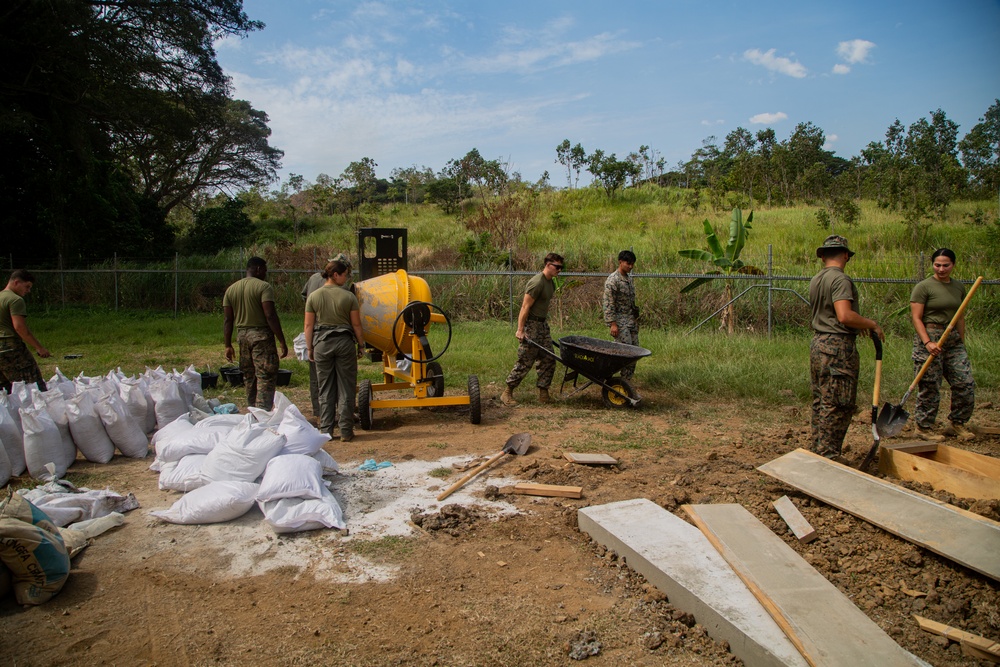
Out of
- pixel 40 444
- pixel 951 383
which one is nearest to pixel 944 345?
pixel 951 383

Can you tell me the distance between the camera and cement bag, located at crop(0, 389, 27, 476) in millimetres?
5430

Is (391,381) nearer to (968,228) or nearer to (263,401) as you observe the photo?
(263,401)

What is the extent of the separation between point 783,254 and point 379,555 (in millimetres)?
15539

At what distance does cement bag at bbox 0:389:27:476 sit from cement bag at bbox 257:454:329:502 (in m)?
2.33

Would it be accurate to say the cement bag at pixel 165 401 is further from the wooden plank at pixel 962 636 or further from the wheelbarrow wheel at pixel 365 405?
the wooden plank at pixel 962 636

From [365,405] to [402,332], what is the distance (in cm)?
90

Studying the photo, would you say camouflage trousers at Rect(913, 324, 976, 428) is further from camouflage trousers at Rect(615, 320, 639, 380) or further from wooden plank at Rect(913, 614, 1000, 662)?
wooden plank at Rect(913, 614, 1000, 662)

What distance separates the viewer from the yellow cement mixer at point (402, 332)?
Answer: 7.23 m

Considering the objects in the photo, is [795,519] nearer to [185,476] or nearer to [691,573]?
[691,573]

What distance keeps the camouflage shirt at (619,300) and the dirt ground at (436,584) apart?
9.90ft

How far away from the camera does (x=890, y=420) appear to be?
530 centimetres

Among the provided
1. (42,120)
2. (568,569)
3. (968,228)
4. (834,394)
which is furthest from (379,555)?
(42,120)

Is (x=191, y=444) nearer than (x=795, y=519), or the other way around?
(x=795, y=519)

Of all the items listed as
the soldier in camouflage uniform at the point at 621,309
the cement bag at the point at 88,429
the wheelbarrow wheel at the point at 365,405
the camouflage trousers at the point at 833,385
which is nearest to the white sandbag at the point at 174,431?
the cement bag at the point at 88,429
